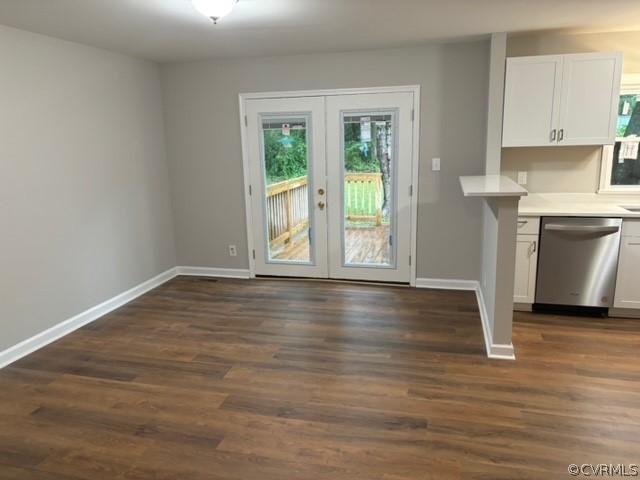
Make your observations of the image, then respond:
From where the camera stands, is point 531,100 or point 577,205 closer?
point 531,100

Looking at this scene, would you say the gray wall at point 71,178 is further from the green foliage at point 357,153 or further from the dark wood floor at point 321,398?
the green foliage at point 357,153

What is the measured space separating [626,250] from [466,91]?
6.28 ft

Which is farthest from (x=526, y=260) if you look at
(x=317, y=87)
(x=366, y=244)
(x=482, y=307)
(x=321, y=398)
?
(x=317, y=87)

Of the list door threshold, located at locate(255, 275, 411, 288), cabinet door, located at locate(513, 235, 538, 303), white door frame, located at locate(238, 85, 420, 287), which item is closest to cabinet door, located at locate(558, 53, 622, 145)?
cabinet door, located at locate(513, 235, 538, 303)

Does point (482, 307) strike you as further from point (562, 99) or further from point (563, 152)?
point (562, 99)

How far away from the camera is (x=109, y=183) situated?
4.20 meters

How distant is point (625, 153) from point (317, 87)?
2.89m

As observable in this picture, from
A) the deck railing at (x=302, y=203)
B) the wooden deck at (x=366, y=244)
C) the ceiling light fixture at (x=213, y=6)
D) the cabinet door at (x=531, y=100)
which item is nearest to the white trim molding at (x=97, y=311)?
the deck railing at (x=302, y=203)

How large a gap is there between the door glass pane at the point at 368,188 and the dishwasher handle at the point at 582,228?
1.50 metres

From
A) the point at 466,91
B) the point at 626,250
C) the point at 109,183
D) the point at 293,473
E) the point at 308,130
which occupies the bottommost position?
the point at 293,473

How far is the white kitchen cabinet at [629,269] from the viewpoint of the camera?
3635 millimetres

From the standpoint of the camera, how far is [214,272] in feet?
17.2

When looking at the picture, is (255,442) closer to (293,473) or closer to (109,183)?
(293,473)

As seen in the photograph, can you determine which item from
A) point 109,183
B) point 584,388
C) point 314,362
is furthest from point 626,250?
point 109,183
